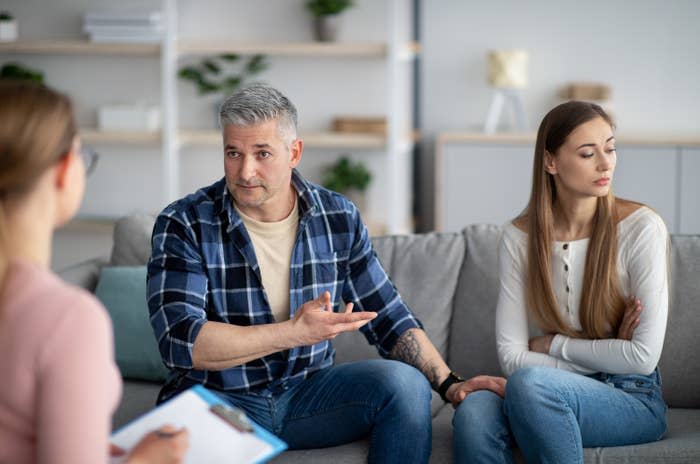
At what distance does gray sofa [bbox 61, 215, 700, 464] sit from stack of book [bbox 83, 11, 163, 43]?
2101 millimetres

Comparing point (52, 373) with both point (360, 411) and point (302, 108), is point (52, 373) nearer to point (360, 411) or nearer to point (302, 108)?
point (360, 411)

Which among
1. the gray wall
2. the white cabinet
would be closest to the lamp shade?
the gray wall

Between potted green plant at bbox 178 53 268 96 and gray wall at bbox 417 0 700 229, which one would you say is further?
→ gray wall at bbox 417 0 700 229

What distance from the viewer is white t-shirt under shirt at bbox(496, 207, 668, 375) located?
2.24 metres

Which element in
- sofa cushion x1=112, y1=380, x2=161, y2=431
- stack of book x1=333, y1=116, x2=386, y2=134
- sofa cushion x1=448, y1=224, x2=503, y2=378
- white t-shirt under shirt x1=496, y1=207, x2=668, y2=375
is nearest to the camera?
white t-shirt under shirt x1=496, y1=207, x2=668, y2=375

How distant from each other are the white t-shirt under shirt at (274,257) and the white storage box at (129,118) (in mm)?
2824

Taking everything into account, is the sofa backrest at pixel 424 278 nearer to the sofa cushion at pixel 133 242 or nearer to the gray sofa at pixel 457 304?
the gray sofa at pixel 457 304

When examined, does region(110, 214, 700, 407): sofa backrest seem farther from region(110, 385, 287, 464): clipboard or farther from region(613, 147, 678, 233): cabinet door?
region(613, 147, 678, 233): cabinet door

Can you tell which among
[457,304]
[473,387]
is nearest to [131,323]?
[457,304]

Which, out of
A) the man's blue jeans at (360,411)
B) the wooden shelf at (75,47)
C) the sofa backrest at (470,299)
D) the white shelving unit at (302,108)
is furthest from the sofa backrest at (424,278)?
the wooden shelf at (75,47)

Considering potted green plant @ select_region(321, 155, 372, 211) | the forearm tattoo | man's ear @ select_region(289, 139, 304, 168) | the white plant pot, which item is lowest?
the forearm tattoo

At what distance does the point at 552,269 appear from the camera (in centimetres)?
239

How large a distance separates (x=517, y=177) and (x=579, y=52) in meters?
0.83

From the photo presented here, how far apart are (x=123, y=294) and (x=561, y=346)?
1.25 meters
